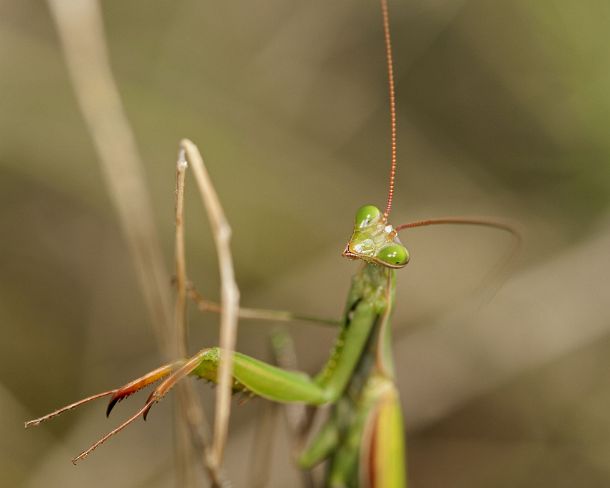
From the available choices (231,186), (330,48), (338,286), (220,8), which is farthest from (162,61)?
(338,286)

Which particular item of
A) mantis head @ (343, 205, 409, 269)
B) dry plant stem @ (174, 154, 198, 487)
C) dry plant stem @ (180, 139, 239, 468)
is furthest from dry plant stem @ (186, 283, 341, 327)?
dry plant stem @ (180, 139, 239, 468)

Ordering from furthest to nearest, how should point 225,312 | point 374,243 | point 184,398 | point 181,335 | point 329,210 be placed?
point 329,210 → point 184,398 → point 374,243 → point 181,335 → point 225,312

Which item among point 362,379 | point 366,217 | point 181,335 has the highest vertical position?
point 366,217

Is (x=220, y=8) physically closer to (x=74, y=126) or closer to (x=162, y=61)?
(x=162, y=61)

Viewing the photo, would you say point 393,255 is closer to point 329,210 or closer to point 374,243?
point 374,243

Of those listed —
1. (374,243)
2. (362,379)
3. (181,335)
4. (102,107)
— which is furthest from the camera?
(102,107)

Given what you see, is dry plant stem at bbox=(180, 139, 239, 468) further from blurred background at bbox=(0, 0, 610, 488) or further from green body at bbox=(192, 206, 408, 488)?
blurred background at bbox=(0, 0, 610, 488)

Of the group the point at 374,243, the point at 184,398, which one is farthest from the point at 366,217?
the point at 184,398

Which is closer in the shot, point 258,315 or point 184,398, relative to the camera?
point 184,398
